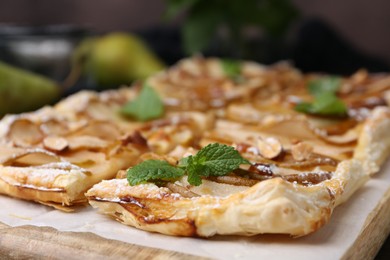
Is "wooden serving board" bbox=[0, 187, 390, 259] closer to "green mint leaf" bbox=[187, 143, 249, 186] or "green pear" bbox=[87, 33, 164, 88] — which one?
"green mint leaf" bbox=[187, 143, 249, 186]

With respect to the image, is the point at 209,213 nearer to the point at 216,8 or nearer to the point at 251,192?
the point at 251,192

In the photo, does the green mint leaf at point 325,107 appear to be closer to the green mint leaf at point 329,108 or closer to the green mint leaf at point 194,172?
the green mint leaf at point 329,108

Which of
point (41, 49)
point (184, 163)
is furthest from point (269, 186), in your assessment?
point (41, 49)

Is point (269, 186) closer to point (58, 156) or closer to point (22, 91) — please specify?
point (58, 156)

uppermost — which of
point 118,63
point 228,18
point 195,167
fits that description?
point 228,18

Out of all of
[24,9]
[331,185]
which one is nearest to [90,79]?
[24,9]
